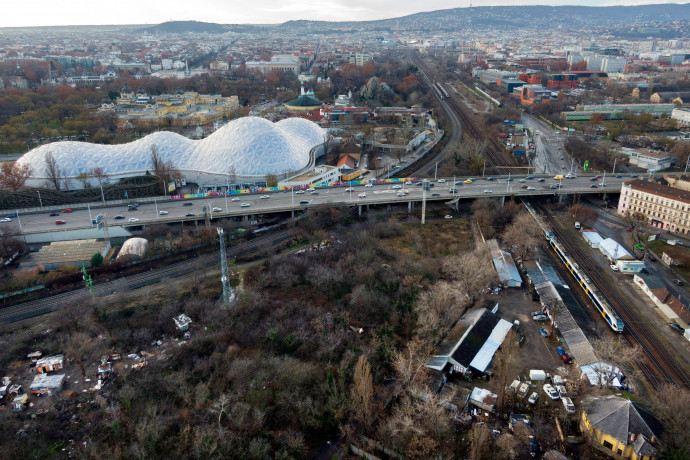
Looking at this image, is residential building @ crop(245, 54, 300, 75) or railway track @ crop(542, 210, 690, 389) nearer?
railway track @ crop(542, 210, 690, 389)

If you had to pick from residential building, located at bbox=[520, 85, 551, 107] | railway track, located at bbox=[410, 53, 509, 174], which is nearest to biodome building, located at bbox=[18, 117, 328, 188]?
railway track, located at bbox=[410, 53, 509, 174]

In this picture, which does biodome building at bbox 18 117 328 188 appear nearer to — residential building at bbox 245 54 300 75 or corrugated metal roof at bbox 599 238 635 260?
corrugated metal roof at bbox 599 238 635 260

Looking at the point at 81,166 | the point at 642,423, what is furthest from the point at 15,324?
the point at 642,423

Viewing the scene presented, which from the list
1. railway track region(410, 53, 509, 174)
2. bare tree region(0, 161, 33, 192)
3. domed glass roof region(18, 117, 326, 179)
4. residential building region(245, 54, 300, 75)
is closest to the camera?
bare tree region(0, 161, 33, 192)

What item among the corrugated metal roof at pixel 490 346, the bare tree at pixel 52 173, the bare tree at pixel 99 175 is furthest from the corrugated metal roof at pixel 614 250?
the bare tree at pixel 52 173

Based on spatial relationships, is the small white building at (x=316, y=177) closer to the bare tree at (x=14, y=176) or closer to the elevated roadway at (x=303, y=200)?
the elevated roadway at (x=303, y=200)

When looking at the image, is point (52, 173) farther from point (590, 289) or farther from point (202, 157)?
point (590, 289)

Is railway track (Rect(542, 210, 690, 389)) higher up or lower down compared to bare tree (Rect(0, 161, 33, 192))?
lower down
